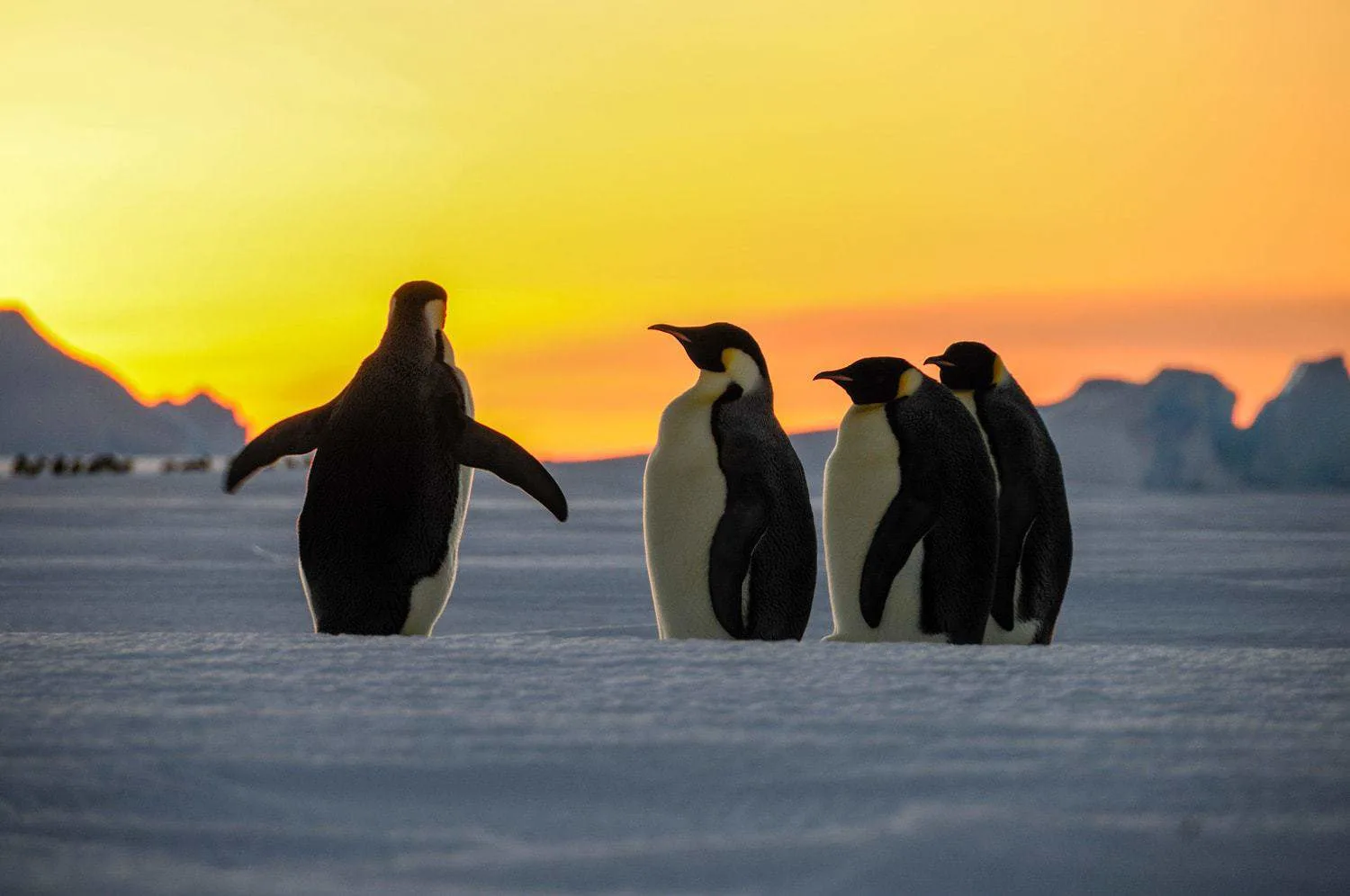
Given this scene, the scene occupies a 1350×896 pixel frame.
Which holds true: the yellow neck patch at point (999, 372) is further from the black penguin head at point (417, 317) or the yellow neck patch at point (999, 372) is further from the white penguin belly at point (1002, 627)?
the black penguin head at point (417, 317)

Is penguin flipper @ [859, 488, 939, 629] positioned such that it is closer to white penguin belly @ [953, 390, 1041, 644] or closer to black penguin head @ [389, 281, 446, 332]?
white penguin belly @ [953, 390, 1041, 644]

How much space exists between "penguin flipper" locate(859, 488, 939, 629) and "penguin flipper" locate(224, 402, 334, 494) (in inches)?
64.5

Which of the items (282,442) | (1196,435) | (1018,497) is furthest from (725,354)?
(1196,435)

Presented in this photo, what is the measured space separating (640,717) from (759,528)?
187 cm

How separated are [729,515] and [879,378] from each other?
65 centimetres

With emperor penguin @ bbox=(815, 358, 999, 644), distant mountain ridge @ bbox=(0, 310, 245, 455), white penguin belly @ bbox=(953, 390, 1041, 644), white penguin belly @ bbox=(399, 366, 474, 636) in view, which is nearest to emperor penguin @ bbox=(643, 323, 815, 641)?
emperor penguin @ bbox=(815, 358, 999, 644)

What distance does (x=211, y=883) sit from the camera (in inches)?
74.6

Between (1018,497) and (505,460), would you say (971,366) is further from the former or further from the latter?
(505,460)

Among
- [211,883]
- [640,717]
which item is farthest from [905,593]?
[211,883]

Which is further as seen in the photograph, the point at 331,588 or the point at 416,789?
the point at 331,588

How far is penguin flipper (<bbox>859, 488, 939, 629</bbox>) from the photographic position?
4.31m

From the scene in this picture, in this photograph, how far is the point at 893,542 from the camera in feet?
14.2

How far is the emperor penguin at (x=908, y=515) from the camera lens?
436 cm

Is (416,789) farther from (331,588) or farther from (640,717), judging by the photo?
(331,588)
